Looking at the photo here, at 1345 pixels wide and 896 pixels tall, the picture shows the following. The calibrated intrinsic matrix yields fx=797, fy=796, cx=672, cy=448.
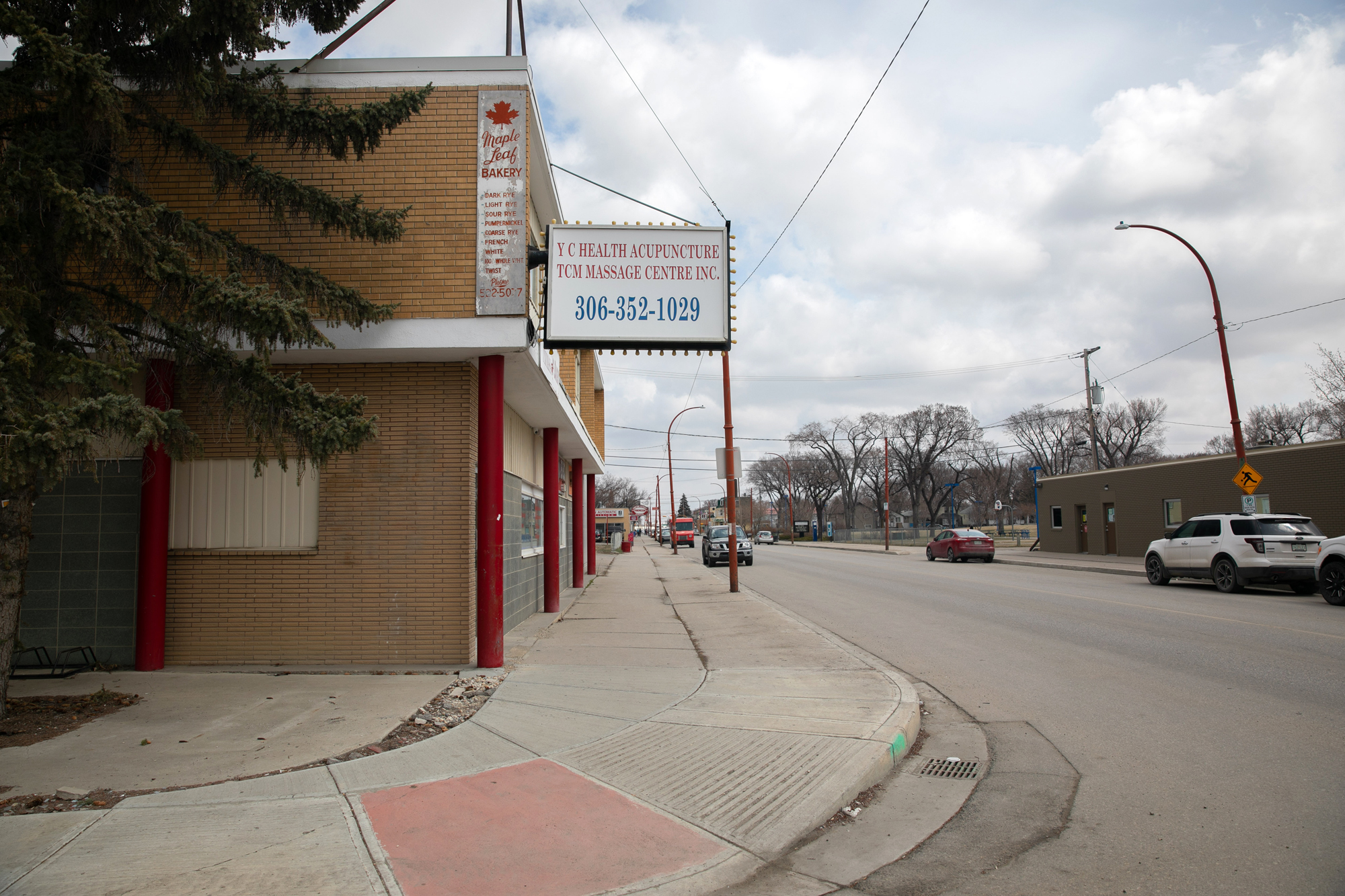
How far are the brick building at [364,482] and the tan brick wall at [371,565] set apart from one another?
0.02 metres

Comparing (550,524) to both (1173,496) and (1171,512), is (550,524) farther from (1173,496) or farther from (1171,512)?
(1171,512)

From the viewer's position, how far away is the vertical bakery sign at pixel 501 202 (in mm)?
8758

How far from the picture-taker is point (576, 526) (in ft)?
81.1

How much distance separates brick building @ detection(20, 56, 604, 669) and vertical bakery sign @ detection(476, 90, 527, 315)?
0.07ft

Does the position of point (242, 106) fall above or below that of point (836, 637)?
above

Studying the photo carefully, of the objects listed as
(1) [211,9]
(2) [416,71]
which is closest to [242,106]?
(1) [211,9]

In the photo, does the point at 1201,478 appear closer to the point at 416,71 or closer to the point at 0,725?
the point at 416,71

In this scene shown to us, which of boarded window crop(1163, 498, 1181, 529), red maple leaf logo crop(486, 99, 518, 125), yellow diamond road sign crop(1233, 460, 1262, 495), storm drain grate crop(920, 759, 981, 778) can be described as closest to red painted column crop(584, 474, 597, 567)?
yellow diamond road sign crop(1233, 460, 1262, 495)

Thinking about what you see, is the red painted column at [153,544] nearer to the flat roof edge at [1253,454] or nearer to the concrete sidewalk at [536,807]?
the concrete sidewalk at [536,807]

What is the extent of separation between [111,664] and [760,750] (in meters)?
7.32

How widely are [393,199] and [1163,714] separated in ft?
29.9

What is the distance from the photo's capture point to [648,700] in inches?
287

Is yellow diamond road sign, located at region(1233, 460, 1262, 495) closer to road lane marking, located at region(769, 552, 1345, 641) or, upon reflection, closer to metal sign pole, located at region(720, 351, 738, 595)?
road lane marking, located at region(769, 552, 1345, 641)

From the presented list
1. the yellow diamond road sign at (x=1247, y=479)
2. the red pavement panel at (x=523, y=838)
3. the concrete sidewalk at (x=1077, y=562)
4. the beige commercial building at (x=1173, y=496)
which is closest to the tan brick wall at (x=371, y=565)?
the red pavement panel at (x=523, y=838)
